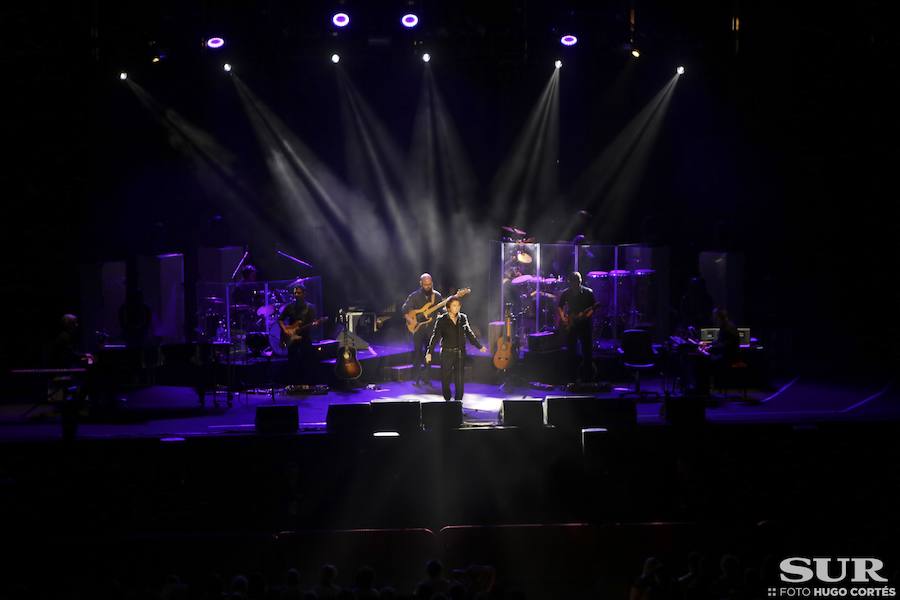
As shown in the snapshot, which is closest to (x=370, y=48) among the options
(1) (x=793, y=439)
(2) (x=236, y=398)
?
(2) (x=236, y=398)

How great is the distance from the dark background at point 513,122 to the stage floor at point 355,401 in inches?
97.4

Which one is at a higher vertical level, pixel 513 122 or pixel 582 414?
pixel 513 122

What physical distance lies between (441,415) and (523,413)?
1.10m

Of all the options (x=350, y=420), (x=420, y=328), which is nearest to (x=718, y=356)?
(x=420, y=328)

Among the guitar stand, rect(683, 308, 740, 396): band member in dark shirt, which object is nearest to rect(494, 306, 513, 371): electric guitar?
the guitar stand

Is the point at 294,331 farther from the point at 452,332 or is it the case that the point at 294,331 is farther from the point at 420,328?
the point at 452,332

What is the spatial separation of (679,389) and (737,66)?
23.0 feet

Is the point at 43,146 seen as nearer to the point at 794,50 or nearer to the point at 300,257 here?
the point at 300,257

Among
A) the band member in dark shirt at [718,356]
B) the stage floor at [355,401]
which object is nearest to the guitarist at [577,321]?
the stage floor at [355,401]

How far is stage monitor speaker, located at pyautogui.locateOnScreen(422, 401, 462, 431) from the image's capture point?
12.3 metres

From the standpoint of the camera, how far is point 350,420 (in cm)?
1221

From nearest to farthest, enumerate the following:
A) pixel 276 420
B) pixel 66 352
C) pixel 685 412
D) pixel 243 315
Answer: pixel 276 420 < pixel 685 412 < pixel 66 352 < pixel 243 315

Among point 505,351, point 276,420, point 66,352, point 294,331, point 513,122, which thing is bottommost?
point 276,420

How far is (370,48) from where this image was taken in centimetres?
1697
